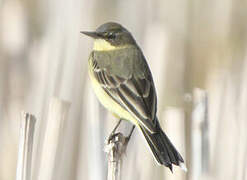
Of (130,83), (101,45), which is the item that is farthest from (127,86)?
(101,45)

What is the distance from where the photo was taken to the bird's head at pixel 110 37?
3447 millimetres

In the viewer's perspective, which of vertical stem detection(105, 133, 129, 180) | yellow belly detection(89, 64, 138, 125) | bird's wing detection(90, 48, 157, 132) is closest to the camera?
vertical stem detection(105, 133, 129, 180)

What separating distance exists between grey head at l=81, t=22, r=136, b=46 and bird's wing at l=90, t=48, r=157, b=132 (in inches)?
4.5

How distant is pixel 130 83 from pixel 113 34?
50 centimetres

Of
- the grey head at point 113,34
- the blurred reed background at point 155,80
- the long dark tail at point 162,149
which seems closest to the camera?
the long dark tail at point 162,149

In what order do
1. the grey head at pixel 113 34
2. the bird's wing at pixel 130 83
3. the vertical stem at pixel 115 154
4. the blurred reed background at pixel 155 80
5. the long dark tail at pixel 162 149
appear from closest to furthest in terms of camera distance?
the vertical stem at pixel 115 154 → the long dark tail at pixel 162 149 → the bird's wing at pixel 130 83 → the blurred reed background at pixel 155 80 → the grey head at pixel 113 34

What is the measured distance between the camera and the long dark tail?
276cm

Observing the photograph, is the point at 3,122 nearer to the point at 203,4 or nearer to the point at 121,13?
the point at 121,13

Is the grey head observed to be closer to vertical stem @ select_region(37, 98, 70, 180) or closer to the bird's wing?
the bird's wing

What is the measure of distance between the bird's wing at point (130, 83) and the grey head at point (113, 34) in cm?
11

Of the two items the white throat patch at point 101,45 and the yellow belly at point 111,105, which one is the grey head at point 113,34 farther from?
the yellow belly at point 111,105

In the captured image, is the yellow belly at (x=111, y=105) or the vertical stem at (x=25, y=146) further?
the yellow belly at (x=111, y=105)

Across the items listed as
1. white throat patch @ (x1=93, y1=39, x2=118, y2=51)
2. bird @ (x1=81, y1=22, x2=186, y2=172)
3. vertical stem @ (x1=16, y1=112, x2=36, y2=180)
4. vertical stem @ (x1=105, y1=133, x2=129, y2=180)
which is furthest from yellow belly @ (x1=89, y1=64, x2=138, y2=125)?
vertical stem @ (x1=16, y1=112, x2=36, y2=180)

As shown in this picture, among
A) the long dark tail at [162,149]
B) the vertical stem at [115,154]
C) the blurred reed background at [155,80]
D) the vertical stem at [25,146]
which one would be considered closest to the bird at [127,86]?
the long dark tail at [162,149]
